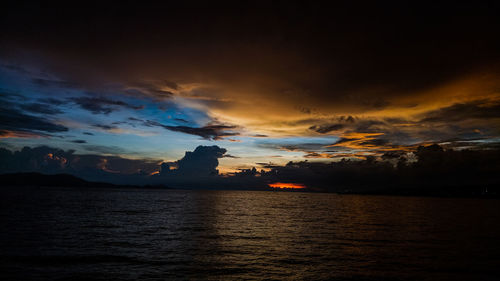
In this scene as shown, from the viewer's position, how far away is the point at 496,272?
80.5ft

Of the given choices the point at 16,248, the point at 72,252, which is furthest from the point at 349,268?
the point at 16,248

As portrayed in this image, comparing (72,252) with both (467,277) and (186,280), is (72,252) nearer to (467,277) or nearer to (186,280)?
(186,280)

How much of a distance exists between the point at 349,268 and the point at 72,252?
2850cm

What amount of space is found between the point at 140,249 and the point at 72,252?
22.2 ft

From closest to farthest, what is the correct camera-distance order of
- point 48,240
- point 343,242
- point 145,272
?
point 145,272, point 48,240, point 343,242

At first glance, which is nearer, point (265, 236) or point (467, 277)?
point (467, 277)

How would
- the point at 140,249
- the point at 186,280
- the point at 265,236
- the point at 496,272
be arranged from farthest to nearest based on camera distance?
1. the point at 265,236
2. the point at 140,249
3. the point at 496,272
4. the point at 186,280

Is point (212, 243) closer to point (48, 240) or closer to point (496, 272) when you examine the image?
point (48, 240)

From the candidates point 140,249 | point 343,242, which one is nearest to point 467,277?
point 343,242

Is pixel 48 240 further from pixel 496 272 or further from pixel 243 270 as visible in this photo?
pixel 496 272

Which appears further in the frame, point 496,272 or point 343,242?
point 343,242

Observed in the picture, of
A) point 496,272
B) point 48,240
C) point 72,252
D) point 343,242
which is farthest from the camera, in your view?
point 343,242

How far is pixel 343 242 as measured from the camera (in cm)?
3756

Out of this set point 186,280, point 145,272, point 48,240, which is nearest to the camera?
point 186,280
